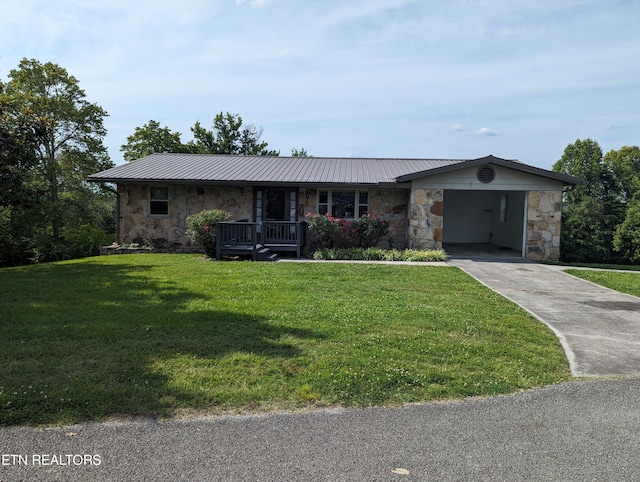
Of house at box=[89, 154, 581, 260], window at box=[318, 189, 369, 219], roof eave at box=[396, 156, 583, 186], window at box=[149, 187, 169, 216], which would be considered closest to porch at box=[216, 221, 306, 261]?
house at box=[89, 154, 581, 260]

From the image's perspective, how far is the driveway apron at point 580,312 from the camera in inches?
201

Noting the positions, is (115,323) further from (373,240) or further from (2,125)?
(373,240)

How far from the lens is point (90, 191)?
28391 mm

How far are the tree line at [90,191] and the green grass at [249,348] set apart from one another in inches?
472

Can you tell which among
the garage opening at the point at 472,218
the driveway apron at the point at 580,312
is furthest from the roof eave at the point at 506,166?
the garage opening at the point at 472,218

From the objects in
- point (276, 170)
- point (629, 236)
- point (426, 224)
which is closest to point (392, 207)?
point (426, 224)

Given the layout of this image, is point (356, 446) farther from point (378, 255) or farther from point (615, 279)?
point (378, 255)

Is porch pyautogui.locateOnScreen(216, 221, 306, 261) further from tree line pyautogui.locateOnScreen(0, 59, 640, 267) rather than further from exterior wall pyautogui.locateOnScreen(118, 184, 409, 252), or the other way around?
tree line pyautogui.locateOnScreen(0, 59, 640, 267)

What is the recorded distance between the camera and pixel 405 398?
397 cm

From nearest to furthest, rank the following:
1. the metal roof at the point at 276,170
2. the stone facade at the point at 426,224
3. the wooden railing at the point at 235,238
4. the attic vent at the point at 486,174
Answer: the wooden railing at the point at 235,238 → the attic vent at the point at 486,174 → the stone facade at the point at 426,224 → the metal roof at the point at 276,170

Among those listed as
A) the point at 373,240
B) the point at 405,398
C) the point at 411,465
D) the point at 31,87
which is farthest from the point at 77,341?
the point at 31,87

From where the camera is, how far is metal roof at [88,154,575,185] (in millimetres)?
15516

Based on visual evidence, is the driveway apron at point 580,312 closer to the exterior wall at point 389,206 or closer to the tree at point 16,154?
the exterior wall at point 389,206

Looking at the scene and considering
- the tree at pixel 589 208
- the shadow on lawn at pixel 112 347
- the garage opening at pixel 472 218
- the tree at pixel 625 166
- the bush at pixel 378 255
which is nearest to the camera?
the shadow on lawn at pixel 112 347
